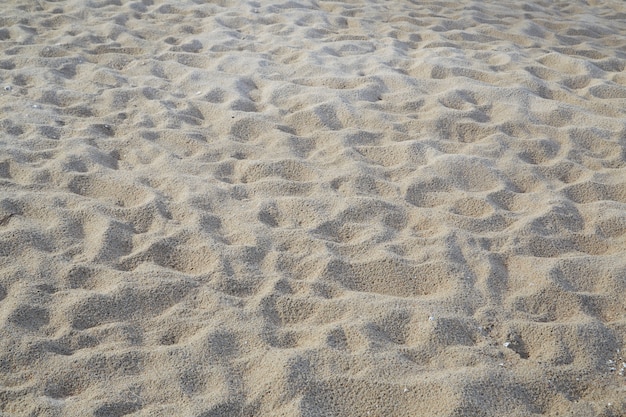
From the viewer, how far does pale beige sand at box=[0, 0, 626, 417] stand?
2.06m

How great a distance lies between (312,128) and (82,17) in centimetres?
245

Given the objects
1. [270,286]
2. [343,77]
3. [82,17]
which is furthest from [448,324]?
[82,17]

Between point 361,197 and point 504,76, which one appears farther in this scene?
point 504,76

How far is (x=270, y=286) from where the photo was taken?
2441mm

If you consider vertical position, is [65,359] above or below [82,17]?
below

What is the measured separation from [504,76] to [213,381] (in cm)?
299

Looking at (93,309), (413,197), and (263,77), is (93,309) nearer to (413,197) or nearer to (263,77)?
(413,197)

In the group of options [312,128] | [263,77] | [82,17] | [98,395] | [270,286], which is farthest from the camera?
[82,17]

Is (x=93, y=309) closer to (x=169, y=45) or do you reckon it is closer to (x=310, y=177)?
(x=310, y=177)

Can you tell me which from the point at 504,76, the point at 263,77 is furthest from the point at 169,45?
the point at 504,76

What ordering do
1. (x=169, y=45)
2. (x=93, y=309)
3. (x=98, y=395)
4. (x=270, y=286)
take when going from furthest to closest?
(x=169, y=45), (x=270, y=286), (x=93, y=309), (x=98, y=395)

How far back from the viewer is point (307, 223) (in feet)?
9.29

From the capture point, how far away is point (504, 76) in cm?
420

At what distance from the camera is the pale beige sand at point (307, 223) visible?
2.06 metres
